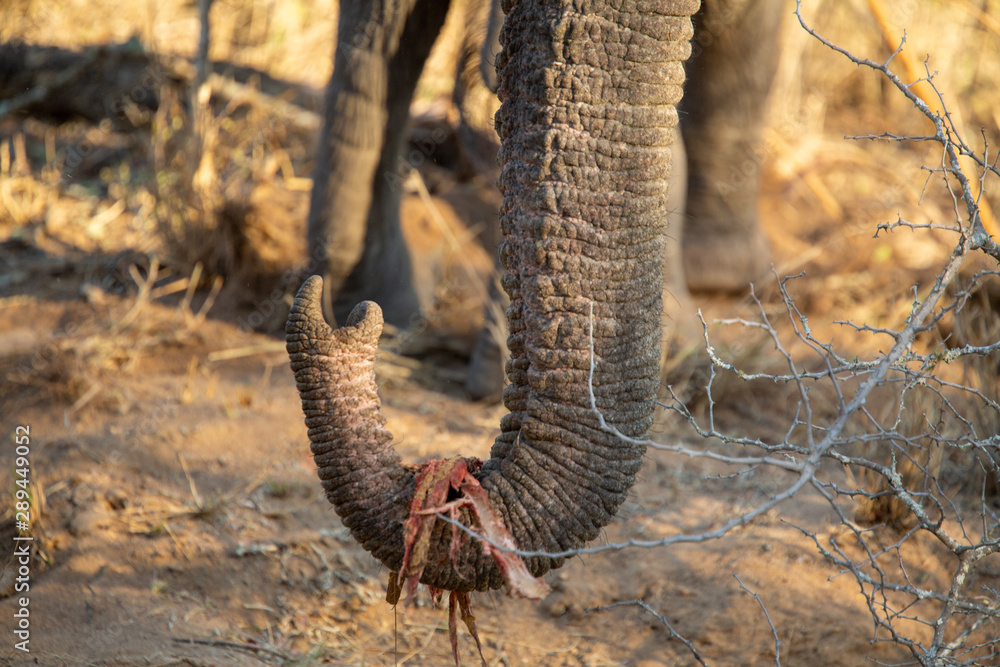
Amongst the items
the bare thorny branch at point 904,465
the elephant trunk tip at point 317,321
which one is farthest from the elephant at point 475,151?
the elephant trunk tip at point 317,321

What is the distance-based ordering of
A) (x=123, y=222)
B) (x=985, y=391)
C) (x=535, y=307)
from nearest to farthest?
(x=535, y=307)
(x=985, y=391)
(x=123, y=222)

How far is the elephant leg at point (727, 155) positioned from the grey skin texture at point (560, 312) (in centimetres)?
300

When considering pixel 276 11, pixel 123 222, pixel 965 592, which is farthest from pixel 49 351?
pixel 276 11

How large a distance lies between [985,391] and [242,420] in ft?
8.56

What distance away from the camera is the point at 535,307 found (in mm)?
1691

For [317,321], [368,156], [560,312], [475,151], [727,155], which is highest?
[727,155]

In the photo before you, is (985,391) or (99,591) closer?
(99,591)

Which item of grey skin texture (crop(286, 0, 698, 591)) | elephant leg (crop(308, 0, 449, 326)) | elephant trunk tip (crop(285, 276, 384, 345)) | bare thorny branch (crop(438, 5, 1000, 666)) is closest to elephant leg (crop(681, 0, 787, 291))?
bare thorny branch (crop(438, 5, 1000, 666))

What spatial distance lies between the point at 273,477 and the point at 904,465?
202cm

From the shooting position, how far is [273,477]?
3.00 meters

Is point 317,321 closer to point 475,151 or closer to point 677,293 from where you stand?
point 475,151

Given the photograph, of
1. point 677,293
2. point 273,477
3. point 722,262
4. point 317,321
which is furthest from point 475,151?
point 317,321

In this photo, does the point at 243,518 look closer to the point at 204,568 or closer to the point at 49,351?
the point at 204,568

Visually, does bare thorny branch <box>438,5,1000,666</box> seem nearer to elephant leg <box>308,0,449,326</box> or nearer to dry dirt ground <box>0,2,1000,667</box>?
dry dirt ground <box>0,2,1000,667</box>
